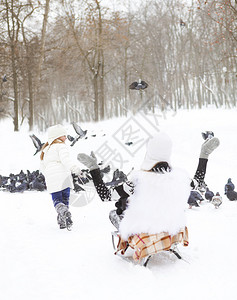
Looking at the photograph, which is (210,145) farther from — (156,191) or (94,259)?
(94,259)

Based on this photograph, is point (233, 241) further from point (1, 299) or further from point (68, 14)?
point (68, 14)

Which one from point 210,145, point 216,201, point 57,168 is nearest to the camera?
point 210,145

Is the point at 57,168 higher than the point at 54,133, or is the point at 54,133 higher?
the point at 54,133

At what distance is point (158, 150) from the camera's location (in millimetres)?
3145

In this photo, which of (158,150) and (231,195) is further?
(231,195)

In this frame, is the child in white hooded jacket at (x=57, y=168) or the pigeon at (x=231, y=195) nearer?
the child in white hooded jacket at (x=57, y=168)

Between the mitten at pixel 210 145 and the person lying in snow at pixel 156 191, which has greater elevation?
the mitten at pixel 210 145

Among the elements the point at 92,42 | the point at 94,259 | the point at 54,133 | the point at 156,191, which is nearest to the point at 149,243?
the point at 156,191

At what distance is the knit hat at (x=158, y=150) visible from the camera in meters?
3.13

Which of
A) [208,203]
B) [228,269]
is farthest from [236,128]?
[228,269]

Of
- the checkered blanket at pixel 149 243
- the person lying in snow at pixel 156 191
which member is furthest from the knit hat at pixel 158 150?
the checkered blanket at pixel 149 243

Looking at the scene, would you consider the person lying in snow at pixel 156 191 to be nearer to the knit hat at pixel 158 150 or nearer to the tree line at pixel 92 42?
the knit hat at pixel 158 150

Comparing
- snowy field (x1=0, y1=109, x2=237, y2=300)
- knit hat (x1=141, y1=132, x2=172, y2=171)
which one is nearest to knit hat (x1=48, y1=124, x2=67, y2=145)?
snowy field (x1=0, y1=109, x2=237, y2=300)

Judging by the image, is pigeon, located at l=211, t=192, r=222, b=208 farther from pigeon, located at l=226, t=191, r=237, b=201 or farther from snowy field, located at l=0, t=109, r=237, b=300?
pigeon, located at l=226, t=191, r=237, b=201
